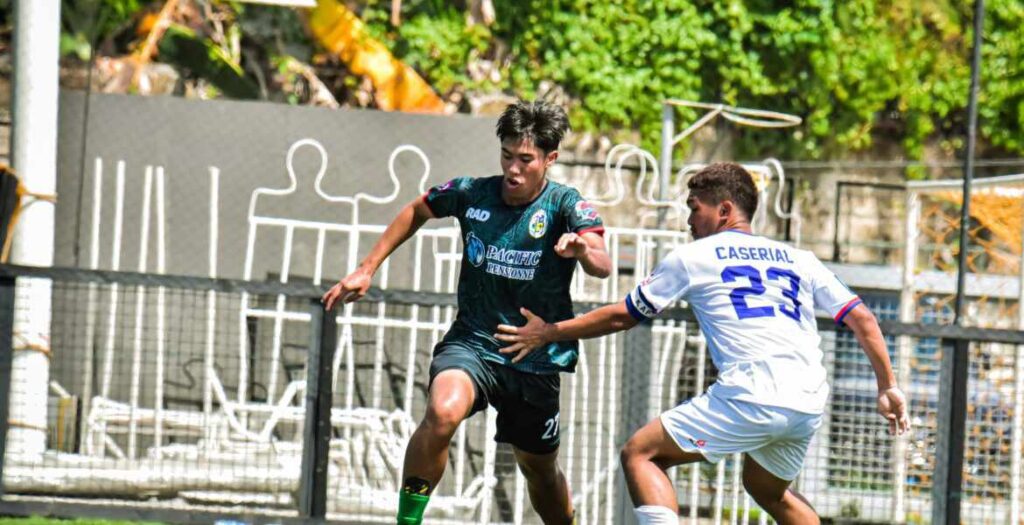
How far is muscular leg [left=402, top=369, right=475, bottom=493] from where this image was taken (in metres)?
5.20

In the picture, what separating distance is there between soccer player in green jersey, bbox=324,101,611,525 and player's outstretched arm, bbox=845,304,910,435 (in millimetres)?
981

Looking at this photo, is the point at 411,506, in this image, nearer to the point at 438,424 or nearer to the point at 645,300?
the point at 438,424

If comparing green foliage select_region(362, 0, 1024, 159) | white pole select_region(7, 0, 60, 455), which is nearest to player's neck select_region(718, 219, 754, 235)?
white pole select_region(7, 0, 60, 455)

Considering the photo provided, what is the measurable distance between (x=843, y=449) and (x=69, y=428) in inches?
170

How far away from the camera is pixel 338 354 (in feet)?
25.2

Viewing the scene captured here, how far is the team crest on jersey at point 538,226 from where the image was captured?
5480 millimetres

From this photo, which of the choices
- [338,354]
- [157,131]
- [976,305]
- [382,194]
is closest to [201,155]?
[157,131]

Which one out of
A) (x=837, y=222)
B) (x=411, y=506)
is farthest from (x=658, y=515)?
(x=837, y=222)


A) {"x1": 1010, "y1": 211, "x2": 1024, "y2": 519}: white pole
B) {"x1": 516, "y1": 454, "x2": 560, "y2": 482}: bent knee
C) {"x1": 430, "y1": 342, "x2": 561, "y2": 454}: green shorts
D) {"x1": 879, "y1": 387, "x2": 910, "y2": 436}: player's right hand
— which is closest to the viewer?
{"x1": 879, "y1": 387, "x2": 910, "y2": 436}: player's right hand

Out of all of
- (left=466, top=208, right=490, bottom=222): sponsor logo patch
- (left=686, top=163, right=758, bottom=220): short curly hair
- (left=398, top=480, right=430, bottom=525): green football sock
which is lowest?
(left=398, top=480, right=430, bottom=525): green football sock

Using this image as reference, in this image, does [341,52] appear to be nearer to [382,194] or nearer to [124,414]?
[382,194]

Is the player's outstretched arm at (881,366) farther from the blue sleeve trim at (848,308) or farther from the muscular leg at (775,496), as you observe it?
the muscular leg at (775,496)

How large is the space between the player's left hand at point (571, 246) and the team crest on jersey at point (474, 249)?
0.57 meters

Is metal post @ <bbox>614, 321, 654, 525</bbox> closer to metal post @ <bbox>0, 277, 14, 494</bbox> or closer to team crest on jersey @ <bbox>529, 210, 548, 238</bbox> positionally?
team crest on jersey @ <bbox>529, 210, 548, 238</bbox>
